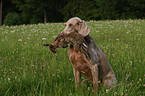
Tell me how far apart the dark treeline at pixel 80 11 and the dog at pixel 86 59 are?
A: 29.5 metres

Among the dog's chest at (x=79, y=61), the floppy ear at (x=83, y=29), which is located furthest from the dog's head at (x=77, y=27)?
the dog's chest at (x=79, y=61)

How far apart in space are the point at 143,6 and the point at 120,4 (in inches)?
218

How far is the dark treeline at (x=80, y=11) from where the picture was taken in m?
32.9

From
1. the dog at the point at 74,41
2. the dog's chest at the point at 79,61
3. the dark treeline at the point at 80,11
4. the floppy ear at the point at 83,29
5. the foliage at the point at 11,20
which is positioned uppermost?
the dark treeline at the point at 80,11

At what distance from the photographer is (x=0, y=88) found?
3291 mm

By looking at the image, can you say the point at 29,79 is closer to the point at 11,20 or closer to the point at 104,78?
the point at 104,78

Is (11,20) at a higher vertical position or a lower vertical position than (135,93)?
higher

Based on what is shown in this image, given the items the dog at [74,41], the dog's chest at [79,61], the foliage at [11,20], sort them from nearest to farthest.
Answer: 1. the dog at [74,41]
2. the dog's chest at [79,61]
3. the foliage at [11,20]

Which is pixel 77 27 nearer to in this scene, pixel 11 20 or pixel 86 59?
pixel 86 59

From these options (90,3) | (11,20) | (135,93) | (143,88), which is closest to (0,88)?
(135,93)

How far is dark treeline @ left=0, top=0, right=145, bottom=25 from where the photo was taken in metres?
32.9

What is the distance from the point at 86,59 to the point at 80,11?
1413 inches

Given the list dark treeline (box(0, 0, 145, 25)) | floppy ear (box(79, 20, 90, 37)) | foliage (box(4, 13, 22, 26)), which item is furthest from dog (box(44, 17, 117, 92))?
foliage (box(4, 13, 22, 26))

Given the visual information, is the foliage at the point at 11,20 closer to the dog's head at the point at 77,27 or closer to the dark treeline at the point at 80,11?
the dark treeline at the point at 80,11
